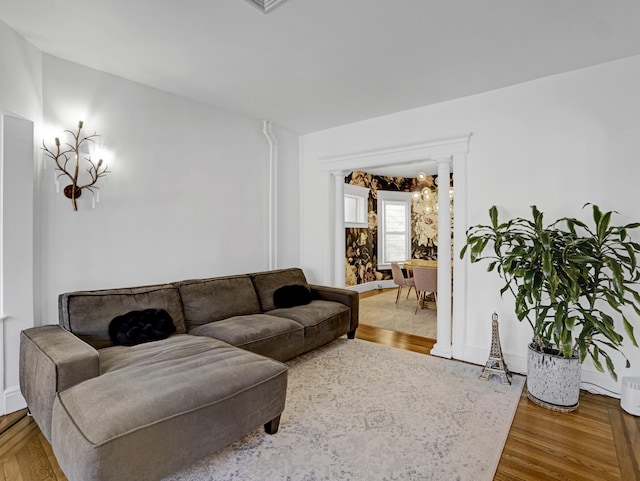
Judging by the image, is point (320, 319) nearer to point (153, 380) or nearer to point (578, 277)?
point (153, 380)

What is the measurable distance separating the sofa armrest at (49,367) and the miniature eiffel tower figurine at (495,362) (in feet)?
9.63

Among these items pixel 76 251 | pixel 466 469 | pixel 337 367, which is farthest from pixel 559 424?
pixel 76 251

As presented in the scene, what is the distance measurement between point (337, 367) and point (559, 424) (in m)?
1.72

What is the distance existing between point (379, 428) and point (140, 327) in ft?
6.12

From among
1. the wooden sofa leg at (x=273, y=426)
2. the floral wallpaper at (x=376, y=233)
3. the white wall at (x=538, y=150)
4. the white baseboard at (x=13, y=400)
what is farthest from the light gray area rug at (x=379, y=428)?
the floral wallpaper at (x=376, y=233)

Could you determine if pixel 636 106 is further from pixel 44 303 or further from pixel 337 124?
pixel 44 303

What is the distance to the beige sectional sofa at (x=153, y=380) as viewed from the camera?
4.81ft

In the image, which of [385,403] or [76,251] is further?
[76,251]

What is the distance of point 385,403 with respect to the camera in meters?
2.56

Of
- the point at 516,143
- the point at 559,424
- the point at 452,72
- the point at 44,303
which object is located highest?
the point at 452,72

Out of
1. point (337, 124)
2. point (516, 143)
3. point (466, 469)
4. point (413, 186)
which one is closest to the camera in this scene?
point (466, 469)

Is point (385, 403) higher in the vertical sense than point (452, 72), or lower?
lower

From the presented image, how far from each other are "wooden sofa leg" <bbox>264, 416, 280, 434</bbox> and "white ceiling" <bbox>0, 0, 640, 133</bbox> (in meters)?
2.54

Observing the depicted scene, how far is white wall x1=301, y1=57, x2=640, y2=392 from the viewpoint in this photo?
269cm
